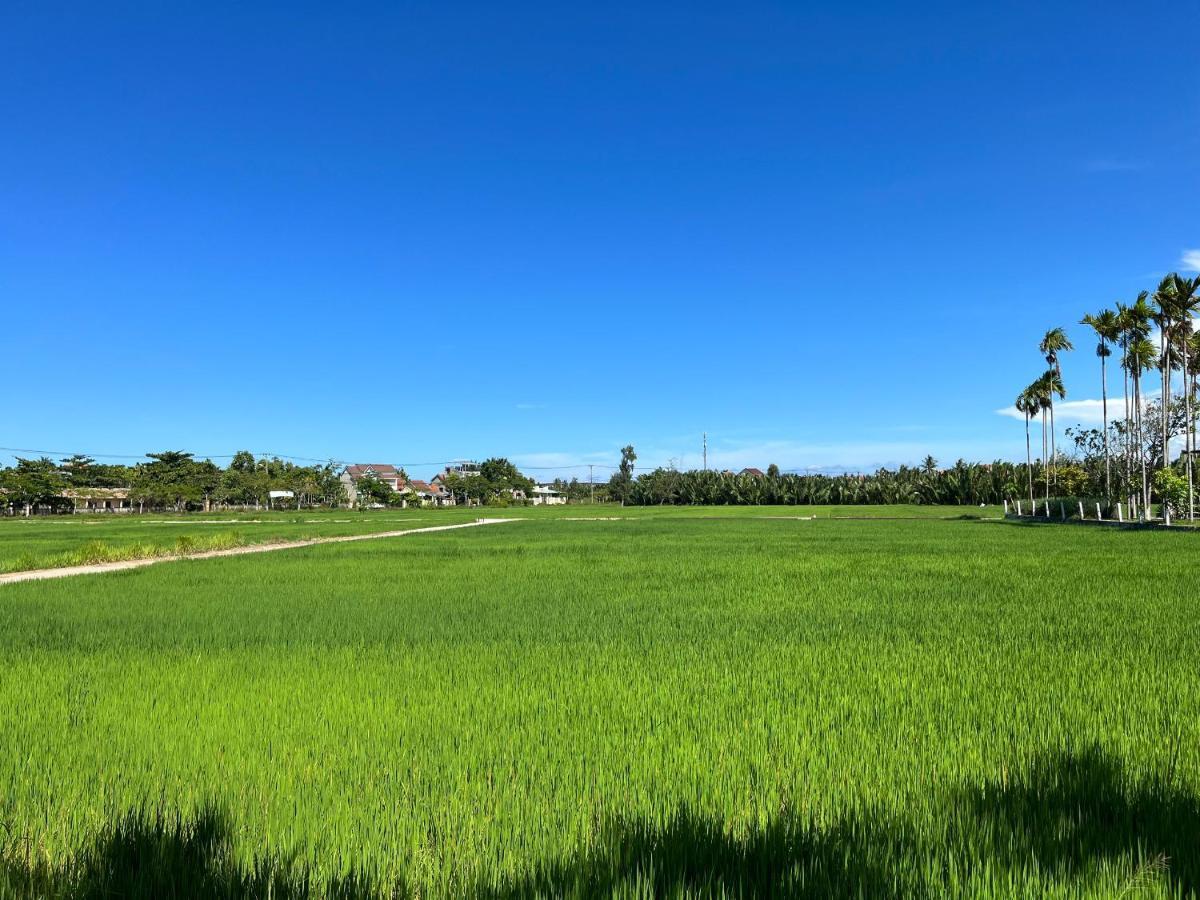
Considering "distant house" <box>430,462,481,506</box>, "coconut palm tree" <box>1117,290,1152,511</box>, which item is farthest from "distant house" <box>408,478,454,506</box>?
"coconut palm tree" <box>1117,290,1152,511</box>

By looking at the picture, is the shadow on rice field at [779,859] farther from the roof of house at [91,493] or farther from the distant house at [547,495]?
the distant house at [547,495]

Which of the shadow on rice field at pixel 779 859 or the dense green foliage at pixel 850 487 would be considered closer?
the shadow on rice field at pixel 779 859

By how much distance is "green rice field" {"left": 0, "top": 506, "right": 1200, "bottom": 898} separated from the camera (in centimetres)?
283

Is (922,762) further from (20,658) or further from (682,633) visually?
(20,658)

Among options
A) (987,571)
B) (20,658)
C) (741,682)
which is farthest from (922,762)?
(987,571)

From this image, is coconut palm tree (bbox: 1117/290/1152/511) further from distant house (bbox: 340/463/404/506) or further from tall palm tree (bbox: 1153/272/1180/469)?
distant house (bbox: 340/463/404/506)

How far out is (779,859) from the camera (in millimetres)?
2928

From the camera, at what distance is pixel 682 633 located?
841 centimetres

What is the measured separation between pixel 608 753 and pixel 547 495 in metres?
150

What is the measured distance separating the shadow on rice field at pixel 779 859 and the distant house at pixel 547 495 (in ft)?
473

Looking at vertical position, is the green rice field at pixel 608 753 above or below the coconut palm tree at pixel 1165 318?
below

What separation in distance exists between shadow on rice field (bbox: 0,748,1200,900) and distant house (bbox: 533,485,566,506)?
144308 mm

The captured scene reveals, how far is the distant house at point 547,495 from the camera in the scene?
495 feet

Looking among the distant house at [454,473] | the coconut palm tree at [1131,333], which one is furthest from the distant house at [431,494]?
the coconut palm tree at [1131,333]
